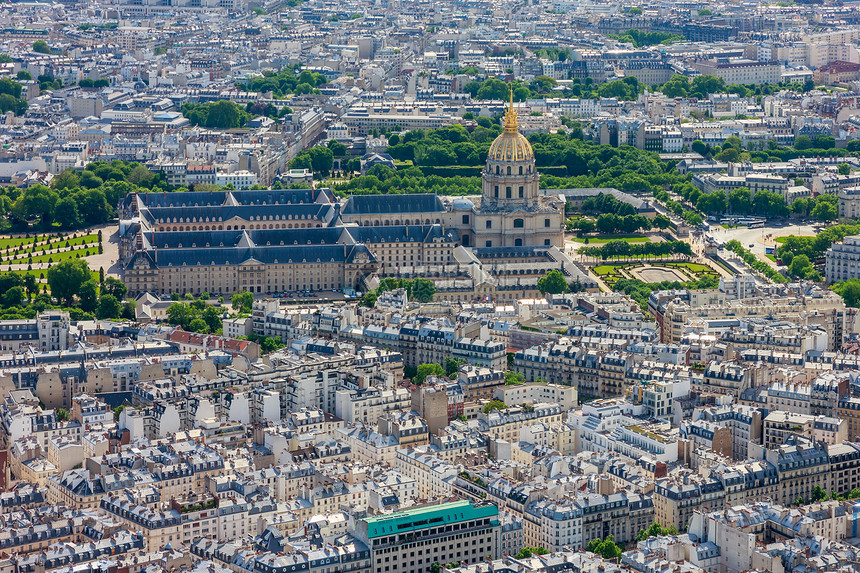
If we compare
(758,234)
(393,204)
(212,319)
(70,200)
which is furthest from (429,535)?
(70,200)

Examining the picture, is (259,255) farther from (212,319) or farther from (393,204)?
(393,204)

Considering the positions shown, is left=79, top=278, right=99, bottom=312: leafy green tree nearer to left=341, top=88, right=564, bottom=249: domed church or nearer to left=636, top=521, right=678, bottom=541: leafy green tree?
left=341, top=88, right=564, bottom=249: domed church

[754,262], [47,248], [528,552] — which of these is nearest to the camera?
[528,552]

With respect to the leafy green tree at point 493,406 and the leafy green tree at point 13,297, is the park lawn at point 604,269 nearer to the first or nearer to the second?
the leafy green tree at point 493,406

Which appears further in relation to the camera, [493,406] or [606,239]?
[606,239]

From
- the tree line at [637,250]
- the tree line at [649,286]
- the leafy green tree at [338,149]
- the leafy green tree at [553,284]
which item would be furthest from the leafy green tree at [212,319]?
the leafy green tree at [338,149]

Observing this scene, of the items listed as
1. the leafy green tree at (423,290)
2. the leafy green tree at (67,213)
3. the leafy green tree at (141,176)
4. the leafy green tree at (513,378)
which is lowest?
the leafy green tree at (513,378)
